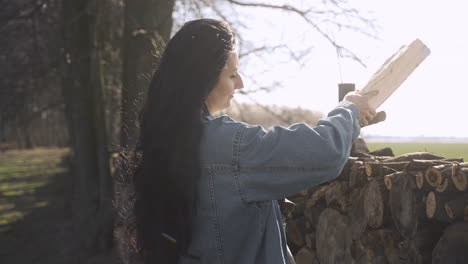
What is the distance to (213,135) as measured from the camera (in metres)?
1.60

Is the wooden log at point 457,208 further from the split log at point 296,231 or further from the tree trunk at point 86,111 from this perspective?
the tree trunk at point 86,111

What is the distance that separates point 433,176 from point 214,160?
1449 mm

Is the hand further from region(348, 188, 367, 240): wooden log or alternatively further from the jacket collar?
region(348, 188, 367, 240): wooden log

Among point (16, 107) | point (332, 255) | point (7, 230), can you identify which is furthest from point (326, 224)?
point (7, 230)

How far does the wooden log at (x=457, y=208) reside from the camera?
2365mm

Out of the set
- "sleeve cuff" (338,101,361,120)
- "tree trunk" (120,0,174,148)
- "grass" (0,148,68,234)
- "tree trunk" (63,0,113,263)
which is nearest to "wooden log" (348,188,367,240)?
"sleeve cuff" (338,101,361,120)

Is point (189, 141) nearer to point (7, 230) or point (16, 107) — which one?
point (16, 107)

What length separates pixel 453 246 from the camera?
7.66 feet

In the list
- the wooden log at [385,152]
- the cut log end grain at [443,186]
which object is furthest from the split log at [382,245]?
the wooden log at [385,152]

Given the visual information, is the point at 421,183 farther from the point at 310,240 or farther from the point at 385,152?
the point at 310,240

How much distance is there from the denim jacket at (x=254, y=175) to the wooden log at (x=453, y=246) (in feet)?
3.36

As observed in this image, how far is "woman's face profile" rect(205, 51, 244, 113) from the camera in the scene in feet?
5.57

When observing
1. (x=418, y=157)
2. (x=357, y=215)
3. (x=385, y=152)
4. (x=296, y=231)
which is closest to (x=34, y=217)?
(x=296, y=231)

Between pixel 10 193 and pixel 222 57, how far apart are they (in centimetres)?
1437
